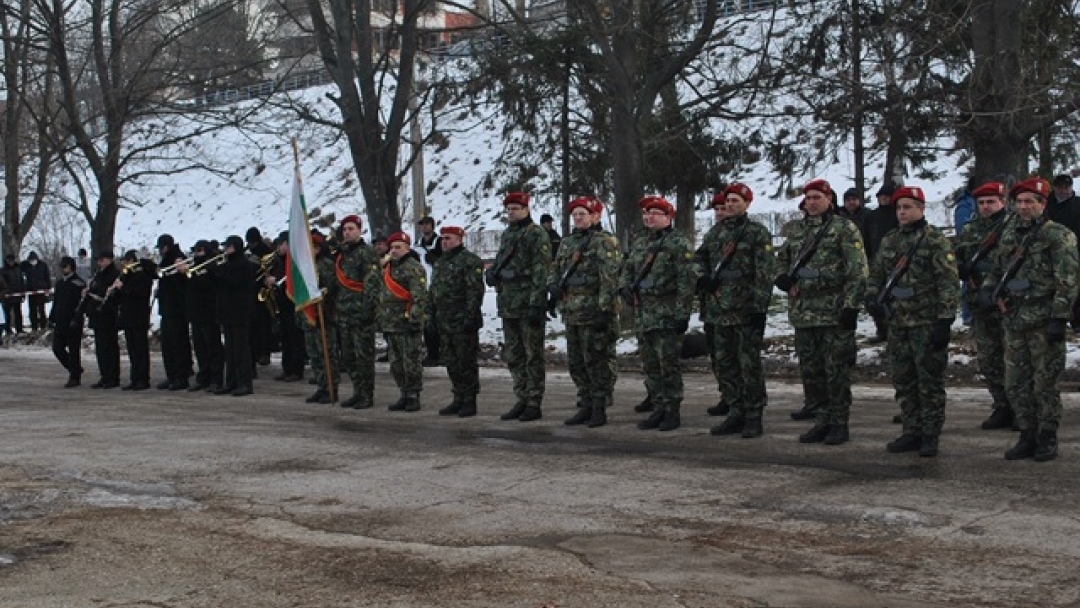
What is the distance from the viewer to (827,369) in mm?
10961

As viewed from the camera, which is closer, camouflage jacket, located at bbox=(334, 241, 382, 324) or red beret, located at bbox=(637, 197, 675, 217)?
red beret, located at bbox=(637, 197, 675, 217)

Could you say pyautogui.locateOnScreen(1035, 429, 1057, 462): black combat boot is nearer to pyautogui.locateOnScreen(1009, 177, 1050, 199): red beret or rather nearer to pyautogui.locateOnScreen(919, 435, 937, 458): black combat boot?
pyautogui.locateOnScreen(919, 435, 937, 458): black combat boot

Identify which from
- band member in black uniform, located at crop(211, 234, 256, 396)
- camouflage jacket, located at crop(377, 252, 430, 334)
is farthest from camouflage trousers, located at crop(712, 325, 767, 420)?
band member in black uniform, located at crop(211, 234, 256, 396)

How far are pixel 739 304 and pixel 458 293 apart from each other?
308cm

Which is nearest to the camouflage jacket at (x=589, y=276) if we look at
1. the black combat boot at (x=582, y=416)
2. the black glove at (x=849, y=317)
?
the black combat boot at (x=582, y=416)

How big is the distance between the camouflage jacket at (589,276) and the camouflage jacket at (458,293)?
42.9 inches

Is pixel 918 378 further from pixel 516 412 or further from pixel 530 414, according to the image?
pixel 516 412

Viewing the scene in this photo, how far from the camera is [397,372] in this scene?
48.3 ft

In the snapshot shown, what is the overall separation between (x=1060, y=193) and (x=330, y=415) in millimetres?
7997

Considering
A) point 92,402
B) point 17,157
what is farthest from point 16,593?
point 17,157

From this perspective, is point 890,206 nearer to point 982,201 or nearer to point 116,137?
point 982,201

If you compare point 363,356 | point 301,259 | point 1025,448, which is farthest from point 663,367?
point 301,259

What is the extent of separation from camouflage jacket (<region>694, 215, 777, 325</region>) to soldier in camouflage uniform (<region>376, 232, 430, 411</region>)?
348 centimetres

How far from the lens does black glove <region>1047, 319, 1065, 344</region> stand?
32.3ft
